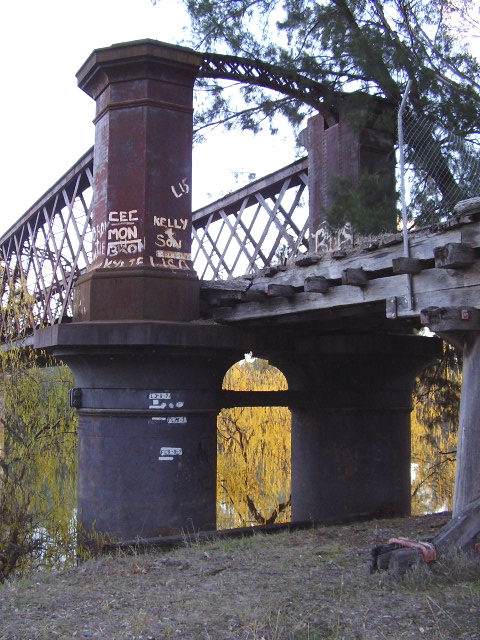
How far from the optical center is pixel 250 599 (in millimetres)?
5910

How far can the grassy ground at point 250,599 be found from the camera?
517cm

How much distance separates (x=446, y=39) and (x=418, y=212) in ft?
9.18

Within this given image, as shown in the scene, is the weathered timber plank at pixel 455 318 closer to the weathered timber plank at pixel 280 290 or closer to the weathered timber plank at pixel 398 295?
the weathered timber plank at pixel 398 295

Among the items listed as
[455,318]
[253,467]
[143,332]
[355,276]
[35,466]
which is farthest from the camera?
[253,467]

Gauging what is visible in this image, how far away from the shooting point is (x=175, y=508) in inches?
429

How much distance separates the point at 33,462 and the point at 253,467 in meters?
9.04

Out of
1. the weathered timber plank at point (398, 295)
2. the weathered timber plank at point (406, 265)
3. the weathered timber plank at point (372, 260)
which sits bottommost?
the weathered timber plank at point (398, 295)

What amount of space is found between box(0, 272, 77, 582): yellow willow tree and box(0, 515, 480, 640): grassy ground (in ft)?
13.1

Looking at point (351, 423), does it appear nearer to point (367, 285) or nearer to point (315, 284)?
point (315, 284)

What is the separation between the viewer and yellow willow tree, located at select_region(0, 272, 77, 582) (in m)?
11.2

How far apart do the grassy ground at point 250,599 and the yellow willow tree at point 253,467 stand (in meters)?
14.3

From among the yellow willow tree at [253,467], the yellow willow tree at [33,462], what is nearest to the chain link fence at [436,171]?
the yellow willow tree at [33,462]

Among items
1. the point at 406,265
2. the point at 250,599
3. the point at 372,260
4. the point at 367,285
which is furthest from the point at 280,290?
the point at 250,599

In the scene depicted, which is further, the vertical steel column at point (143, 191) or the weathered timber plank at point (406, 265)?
the vertical steel column at point (143, 191)
